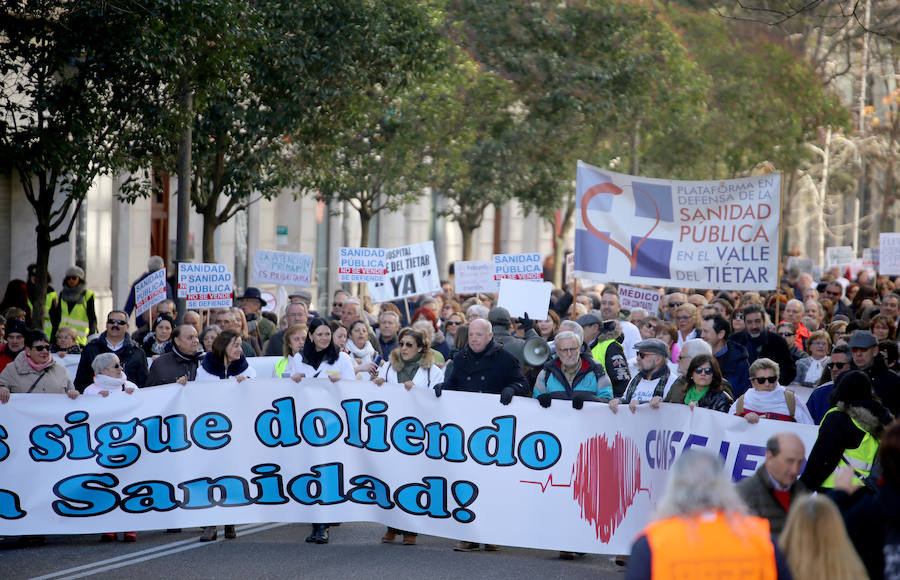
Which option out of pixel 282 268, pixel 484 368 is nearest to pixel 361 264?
pixel 282 268

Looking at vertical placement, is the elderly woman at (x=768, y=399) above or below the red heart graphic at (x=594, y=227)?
below

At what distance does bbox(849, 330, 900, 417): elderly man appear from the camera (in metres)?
8.91

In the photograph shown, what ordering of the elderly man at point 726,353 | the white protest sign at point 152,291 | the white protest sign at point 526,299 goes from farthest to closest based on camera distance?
the white protest sign at point 152,291
the white protest sign at point 526,299
the elderly man at point 726,353

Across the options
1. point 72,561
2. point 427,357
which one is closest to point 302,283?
point 427,357

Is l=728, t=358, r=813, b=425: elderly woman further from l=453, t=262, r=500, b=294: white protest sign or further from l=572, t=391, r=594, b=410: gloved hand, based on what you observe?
l=453, t=262, r=500, b=294: white protest sign

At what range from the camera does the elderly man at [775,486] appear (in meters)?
5.38

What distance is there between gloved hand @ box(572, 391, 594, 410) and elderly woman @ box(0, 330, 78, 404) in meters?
3.71

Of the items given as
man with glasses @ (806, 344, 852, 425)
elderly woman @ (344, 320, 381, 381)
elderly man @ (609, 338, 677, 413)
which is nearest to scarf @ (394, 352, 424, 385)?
elderly man @ (609, 338, 677, 413)

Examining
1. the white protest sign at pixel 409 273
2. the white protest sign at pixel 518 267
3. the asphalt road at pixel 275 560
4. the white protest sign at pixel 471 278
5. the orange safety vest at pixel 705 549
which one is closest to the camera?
the orange safety vest at pixel 705 549

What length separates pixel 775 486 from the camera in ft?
18.1

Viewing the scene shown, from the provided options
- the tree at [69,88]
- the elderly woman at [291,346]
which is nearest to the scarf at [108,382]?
the elderly woman at [291,346]

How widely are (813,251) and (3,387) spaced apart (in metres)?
64.8

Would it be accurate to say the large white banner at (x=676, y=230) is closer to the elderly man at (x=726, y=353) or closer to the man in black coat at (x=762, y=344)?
the man in black coat at (x=762, y=344)

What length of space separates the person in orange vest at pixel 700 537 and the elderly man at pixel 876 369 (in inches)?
185
